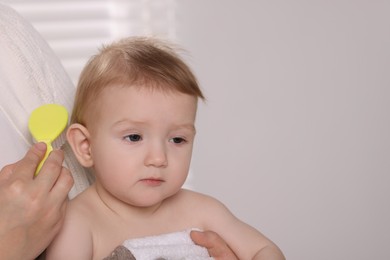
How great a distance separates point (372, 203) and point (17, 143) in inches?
→ 77.0

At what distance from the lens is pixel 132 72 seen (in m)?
1.48

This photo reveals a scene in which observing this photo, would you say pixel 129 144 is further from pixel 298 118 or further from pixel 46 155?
pixel 298 118

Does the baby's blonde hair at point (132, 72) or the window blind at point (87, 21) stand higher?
the baby's blonde hair at point (132, 72)

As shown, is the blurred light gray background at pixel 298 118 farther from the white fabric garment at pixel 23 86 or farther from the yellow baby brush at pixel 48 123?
the yellow baby brush at pixel 48 123

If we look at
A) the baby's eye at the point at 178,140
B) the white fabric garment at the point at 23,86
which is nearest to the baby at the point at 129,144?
the baby's eye at the point at 178,140

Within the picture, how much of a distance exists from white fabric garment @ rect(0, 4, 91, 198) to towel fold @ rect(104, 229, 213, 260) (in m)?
0.28

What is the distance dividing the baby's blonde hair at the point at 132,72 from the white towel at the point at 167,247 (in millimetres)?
288

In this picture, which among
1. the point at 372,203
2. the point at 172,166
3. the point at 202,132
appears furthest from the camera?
the point at 372,203

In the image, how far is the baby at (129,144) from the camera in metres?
1.44

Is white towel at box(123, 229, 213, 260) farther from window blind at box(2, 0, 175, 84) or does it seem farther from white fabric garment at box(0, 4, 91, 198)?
window blind at box(2, 0, 175, 84)

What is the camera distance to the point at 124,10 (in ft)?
9.70

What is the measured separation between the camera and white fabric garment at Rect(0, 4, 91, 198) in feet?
5.17

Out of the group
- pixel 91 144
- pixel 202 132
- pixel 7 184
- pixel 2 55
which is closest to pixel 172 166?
pixel 91 144

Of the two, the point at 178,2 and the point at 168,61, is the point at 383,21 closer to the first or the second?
the point at 178,2
